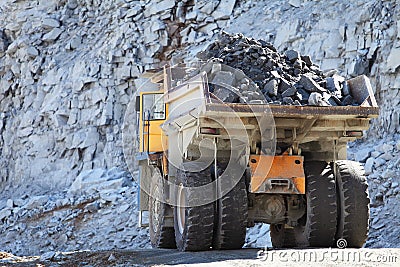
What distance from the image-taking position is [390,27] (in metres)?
17.3

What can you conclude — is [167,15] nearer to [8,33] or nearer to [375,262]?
[8,33]

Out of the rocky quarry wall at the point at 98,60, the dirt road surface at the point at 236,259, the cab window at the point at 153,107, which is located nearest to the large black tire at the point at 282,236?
the dirt road surface at the point at 236,259

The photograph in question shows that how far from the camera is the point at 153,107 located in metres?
12.3

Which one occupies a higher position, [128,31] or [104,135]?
[128,31]

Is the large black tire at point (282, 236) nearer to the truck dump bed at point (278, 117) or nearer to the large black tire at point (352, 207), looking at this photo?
the large black tire at point (352, 207)

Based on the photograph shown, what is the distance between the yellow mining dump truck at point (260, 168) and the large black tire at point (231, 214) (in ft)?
0.04

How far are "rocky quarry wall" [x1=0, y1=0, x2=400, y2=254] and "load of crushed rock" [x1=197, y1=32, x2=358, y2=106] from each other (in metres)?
7.21

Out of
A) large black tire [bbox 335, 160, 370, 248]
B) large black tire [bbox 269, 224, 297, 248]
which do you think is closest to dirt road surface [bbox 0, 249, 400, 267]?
large black tire [bbox 335, 160, 370, 248]

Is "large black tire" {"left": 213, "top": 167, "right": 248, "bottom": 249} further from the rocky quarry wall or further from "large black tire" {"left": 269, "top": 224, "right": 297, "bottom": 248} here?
the rocky quarry wall

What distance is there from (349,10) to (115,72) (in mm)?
8247

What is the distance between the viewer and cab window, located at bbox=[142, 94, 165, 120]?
12.0 metres

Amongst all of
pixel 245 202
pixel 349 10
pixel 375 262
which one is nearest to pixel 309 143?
pixel 245 202

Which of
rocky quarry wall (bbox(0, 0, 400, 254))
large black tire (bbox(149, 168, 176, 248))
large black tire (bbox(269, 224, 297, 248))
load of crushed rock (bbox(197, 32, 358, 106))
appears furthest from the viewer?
rocky quarry wall (bbox(0, 0, 400, 254))

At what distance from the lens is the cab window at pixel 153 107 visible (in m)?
12.0
